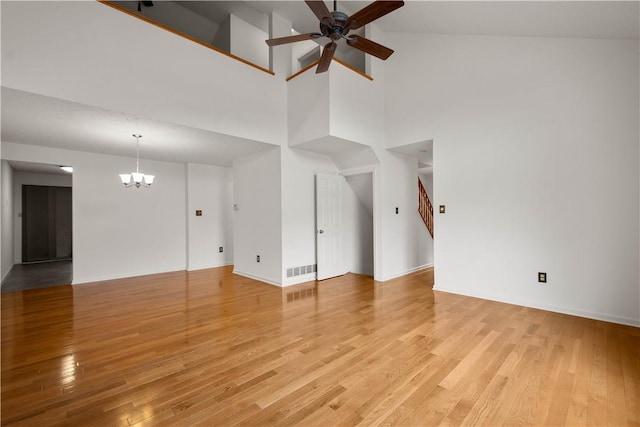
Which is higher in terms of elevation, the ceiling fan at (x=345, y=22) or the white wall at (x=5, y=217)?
the ceiling fan at (x=345, y=22)

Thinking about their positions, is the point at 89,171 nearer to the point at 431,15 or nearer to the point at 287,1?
the point at 287,1

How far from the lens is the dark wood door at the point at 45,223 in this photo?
326 inches

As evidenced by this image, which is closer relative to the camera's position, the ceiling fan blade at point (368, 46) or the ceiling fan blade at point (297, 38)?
the ceiling fan blade at point (297, 38)

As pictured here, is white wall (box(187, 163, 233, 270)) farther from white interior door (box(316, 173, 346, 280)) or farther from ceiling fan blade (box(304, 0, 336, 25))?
ceiling fan blade (box(304, 0, 336, 25))

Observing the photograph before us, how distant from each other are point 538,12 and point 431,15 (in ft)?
4.75

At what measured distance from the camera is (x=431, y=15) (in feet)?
14.3

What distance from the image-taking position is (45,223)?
859 centimetres

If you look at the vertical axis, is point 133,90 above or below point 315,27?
below

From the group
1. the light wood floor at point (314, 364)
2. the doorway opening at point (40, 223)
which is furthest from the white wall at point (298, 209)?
the doorway opening at point (40, 223)

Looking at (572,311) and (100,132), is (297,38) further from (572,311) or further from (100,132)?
(572,311)

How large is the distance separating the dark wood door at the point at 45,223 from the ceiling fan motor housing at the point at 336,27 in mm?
9875

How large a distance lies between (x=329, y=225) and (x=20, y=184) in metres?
8.31

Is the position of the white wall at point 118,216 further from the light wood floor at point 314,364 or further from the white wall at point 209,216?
the light wood floor at point 314,364

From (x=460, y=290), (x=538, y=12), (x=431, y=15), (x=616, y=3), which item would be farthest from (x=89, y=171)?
(x=616, y=3)
